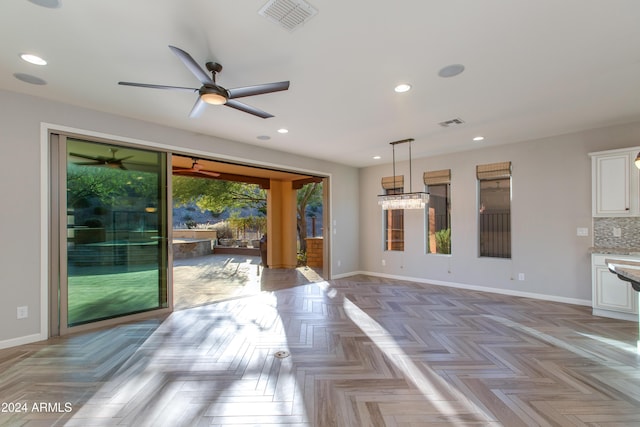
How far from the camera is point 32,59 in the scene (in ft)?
8.38

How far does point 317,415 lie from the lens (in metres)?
2.07

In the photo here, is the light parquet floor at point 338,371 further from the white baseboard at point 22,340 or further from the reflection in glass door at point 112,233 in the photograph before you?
the reflection in glass door at point 112,233

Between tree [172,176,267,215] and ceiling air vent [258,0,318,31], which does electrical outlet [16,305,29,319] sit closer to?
ceiling air vent [258,0,318,31]

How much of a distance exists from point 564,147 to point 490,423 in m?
4.64

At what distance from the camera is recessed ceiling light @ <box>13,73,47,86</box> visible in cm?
283

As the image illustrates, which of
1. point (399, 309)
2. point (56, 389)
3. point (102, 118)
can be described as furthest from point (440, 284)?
point (102, 118)

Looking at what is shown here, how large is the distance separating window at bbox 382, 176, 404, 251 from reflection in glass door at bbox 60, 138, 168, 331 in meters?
4.65

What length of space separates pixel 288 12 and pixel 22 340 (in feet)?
13.8

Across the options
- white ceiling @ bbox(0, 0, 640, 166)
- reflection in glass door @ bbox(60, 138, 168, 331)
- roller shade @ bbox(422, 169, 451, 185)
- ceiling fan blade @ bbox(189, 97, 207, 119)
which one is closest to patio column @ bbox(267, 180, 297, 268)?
roller shade @ bbox(422, 169, 451, 185)

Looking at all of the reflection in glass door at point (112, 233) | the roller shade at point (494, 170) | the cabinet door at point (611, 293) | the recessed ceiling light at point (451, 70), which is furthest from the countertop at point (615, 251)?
the reflection in glass door at point (112, 233)

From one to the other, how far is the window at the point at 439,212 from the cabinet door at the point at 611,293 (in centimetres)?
233

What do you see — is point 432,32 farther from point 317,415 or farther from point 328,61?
point 317,415

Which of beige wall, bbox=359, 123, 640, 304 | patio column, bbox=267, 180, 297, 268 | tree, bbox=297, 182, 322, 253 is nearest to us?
beige wall, bbox=359, 123, 640, 304

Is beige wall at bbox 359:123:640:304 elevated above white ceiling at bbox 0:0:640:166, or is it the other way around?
white ceiling at bbox 0:0:640:166
